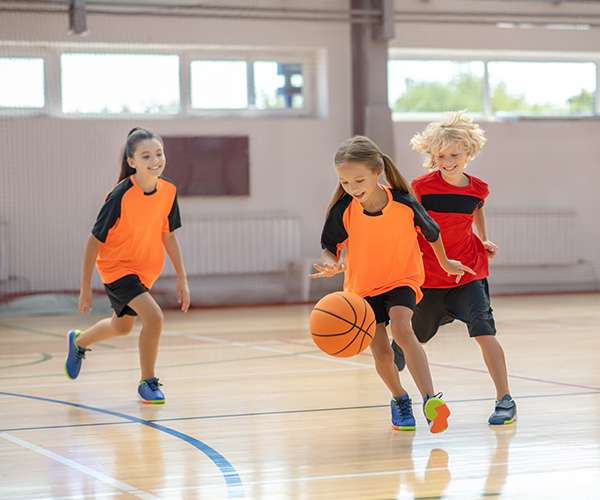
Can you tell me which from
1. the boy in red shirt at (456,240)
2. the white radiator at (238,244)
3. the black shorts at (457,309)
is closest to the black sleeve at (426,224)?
the boy in red shirt at (456,240)

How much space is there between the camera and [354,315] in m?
3.06

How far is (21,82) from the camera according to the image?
9.11 meters

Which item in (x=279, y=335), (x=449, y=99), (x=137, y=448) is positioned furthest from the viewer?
(x=449, y=99)

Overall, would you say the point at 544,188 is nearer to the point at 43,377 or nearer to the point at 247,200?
the point at 247,200

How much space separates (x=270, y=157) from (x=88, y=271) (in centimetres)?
608

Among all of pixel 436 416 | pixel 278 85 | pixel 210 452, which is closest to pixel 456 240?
pixel 436 416

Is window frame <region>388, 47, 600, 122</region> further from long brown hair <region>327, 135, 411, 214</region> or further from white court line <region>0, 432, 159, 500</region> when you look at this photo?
white court line <region>0, 432, 159, 500</region>

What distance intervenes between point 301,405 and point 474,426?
812mm

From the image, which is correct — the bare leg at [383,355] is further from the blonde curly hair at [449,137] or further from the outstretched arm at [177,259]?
the outstretched arm at [177,259]

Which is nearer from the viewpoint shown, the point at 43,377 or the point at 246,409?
the point at 246,409

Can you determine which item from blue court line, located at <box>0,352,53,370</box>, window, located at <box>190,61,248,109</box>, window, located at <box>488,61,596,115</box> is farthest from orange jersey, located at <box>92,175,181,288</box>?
window, located at <box>488,61,596,115</box>

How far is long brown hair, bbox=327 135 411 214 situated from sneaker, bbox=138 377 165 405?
127cm

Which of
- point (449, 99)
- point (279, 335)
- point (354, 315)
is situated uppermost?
point (449, 99)

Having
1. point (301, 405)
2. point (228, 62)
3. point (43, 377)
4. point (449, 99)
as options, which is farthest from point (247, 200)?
point (301, 405)
